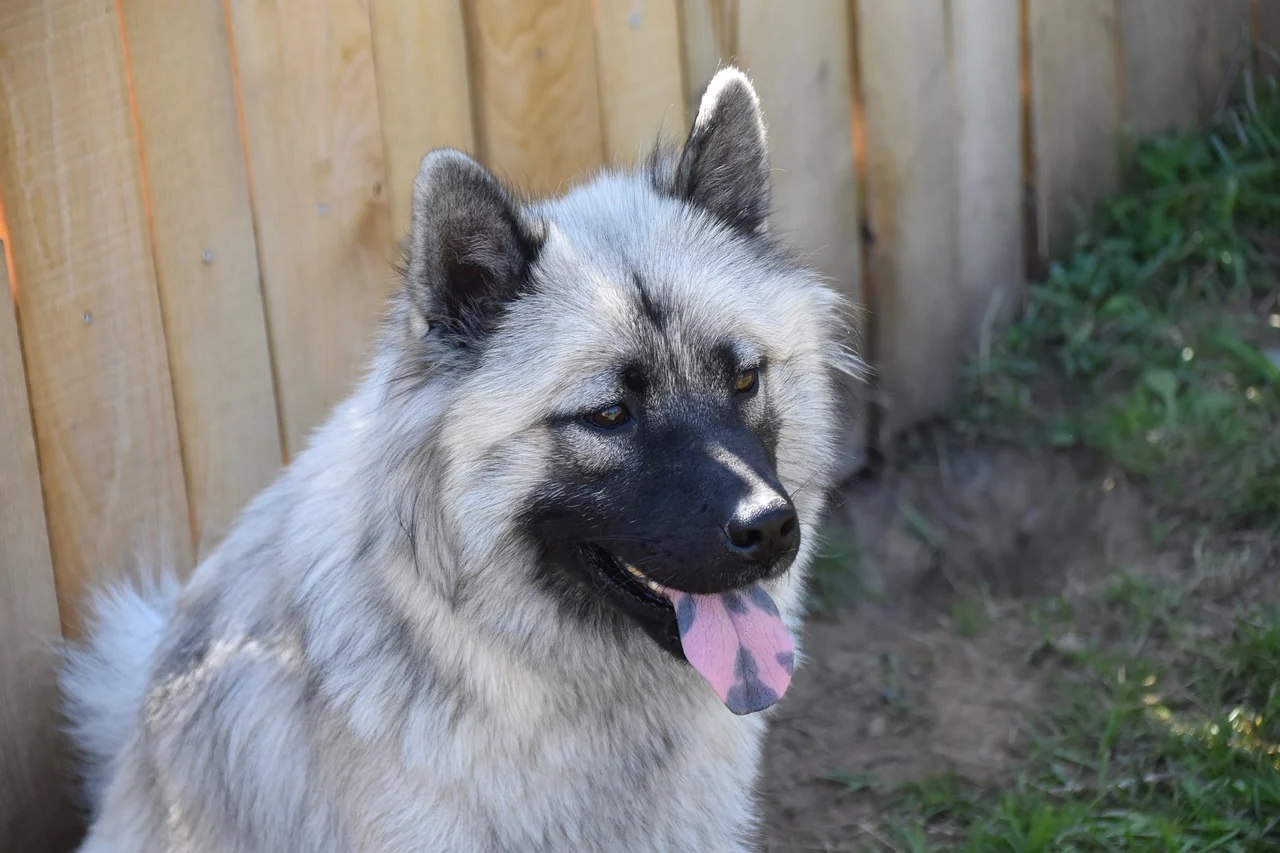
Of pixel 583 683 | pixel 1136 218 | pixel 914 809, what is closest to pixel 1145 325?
pixel 1136 218

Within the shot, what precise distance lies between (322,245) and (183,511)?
691 millimetres

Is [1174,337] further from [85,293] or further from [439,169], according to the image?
[85,293]

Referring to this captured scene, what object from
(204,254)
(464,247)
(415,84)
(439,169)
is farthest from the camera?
(415,84)

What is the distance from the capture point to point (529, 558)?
2359 millimetres

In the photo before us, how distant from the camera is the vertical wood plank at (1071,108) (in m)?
4.23

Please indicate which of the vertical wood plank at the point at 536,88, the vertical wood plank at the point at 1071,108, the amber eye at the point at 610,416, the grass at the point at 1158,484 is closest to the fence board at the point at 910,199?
the grass at the point at 1158,484

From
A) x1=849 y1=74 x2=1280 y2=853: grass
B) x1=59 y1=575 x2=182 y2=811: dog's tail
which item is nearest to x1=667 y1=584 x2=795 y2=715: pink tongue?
x1=849 y1=74 x2=1280 y2=853: grass

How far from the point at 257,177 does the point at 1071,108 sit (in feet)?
8.78

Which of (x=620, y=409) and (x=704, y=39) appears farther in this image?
(x=704, y=39)

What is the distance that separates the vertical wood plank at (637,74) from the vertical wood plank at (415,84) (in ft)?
1.30

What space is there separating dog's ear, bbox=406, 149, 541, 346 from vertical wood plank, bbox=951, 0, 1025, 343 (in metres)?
2.22

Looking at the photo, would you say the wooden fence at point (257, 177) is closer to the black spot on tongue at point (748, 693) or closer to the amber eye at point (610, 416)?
the amber eye at point (610, 416)

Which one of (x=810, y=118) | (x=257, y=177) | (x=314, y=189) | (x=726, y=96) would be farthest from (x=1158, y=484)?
(x=257, y=177)

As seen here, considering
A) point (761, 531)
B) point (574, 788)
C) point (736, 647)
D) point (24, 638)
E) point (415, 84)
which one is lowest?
point (574, 788)
